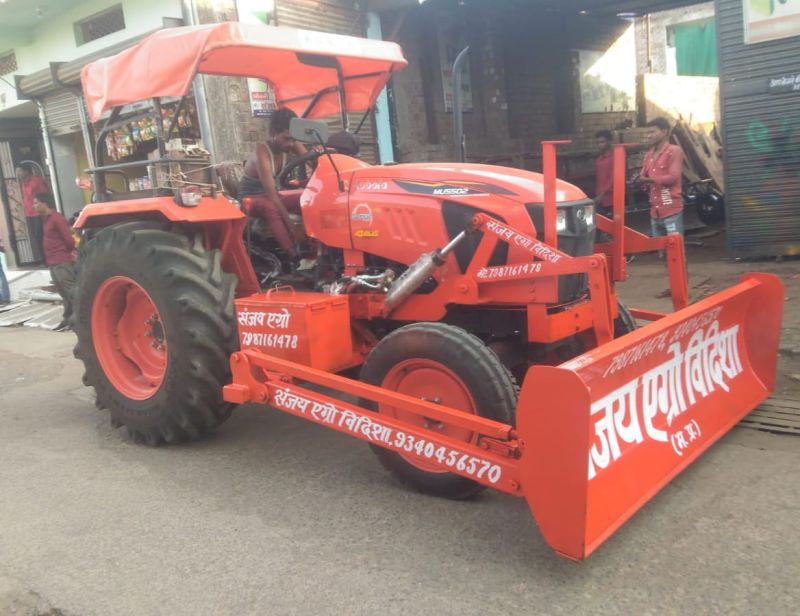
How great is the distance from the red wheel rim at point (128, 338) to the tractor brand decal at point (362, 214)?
145cm

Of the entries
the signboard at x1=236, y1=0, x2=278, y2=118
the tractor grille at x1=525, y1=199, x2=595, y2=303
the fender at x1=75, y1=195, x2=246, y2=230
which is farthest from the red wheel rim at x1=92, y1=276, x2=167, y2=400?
the signboard at x1=236, y1=0, x2=278, y2=118

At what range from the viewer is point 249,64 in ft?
15.1

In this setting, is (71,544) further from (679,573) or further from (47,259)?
(47,259)

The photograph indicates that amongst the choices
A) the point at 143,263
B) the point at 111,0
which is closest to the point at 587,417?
the point at 143,263

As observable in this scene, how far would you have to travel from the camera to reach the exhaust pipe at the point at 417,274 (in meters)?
3.32

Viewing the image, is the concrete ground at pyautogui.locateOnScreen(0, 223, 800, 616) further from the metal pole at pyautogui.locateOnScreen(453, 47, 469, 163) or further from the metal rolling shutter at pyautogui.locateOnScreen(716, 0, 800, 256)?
the metal rolling shutter at pyautogui.locateOnScreen(716, 0, 800, 256)

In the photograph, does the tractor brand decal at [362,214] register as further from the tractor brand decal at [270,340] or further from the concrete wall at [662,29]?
the concrete wall at [662,29]

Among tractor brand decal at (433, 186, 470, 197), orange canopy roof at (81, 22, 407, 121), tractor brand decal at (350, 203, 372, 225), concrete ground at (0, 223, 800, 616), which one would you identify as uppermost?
orange canopy roof at (81, 22, 407, 121)

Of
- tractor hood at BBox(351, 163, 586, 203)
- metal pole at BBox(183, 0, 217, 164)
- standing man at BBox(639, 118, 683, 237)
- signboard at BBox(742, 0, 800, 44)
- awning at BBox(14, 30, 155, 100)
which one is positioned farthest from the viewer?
awning at BBox(14, 30, 155, 100)

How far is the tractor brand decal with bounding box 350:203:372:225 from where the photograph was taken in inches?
147

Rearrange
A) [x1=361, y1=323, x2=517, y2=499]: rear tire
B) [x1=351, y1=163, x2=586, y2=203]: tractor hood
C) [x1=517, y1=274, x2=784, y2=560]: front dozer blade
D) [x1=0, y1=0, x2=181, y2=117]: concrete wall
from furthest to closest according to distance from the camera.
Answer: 1. [x1=0, y1=0, x2=181, y2=117]: concrete wall
2. [x1=351, y1=163, x2=586, y2=203]: tractor hood
3. [x1=361, y1=323, x2=517, y2=499]: rear tire
4. [x1=517, y1=274, x2=784, y2=560]: front dozer blade

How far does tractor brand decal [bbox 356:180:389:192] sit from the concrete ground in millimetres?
1446

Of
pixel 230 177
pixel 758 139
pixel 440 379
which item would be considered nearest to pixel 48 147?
pixel 230 177

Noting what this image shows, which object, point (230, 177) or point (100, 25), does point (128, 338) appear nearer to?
point (230, 177)
